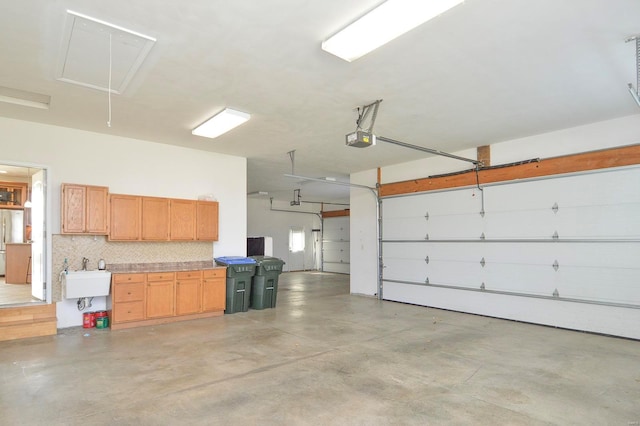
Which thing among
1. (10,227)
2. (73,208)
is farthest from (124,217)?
(10,227)

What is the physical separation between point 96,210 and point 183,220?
53.9 inches

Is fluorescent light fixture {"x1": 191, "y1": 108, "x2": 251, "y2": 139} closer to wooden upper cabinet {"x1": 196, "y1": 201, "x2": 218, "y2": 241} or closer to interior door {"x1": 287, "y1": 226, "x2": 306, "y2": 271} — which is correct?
wooden upper cabinet {"x1": 196, "y1": 201, "x2": 218, "y2": 241}

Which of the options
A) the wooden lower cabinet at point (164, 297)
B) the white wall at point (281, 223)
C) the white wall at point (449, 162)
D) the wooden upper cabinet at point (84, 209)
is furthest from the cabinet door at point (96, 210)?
the white wall at point (281, 223)

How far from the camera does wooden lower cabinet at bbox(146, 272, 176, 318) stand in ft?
19.2

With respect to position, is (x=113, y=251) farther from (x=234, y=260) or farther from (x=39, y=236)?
(x=234, y=260)

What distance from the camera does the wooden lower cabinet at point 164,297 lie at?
5586 millimetres

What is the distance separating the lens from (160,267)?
6473 millimetres

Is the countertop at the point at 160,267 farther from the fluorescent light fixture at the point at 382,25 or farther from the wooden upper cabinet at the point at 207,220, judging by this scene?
the fluorescent light fixture at the point at 382,25

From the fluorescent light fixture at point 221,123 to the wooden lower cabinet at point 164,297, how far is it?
Answer: 2.43 metres

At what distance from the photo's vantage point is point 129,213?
6000 millimetres

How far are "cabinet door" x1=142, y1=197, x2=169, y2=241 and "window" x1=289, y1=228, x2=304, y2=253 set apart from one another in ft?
32.6

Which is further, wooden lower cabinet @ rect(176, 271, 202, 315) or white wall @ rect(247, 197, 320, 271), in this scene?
white wall @ rect(247, 197, 320, 271)

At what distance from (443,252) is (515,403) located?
14.7 ft

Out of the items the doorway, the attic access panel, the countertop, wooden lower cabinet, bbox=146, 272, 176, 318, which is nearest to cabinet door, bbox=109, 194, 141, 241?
the countertop
